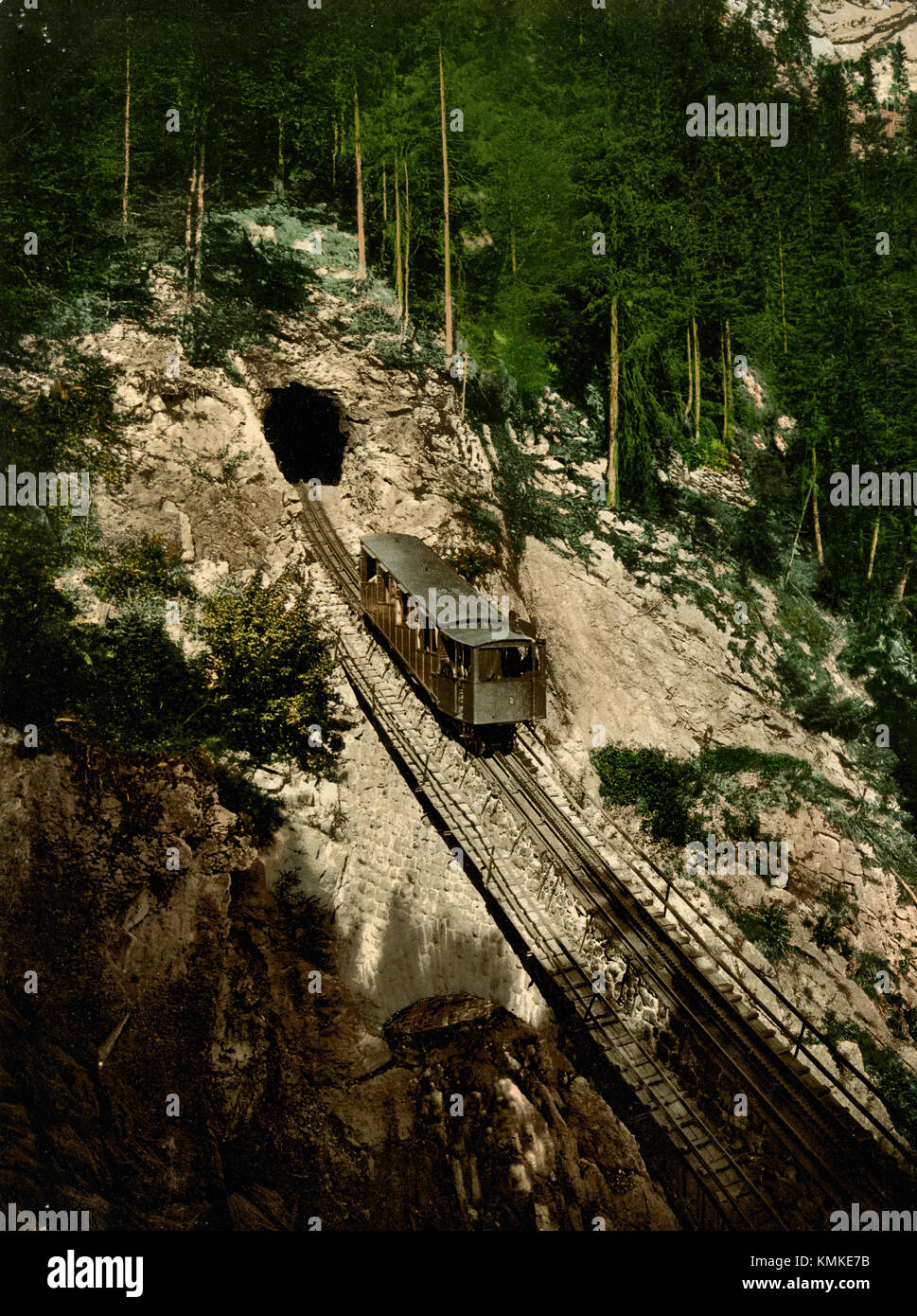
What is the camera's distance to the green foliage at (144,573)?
1590 centimetres

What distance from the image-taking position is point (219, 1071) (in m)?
11.5

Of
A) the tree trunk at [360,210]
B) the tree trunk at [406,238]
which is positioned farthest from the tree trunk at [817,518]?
the tree trunk at [360,210]

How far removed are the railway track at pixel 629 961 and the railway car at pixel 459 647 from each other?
111 cm

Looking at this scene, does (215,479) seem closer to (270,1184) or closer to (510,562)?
(510,562)

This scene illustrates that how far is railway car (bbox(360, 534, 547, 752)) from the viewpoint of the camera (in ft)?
47.3

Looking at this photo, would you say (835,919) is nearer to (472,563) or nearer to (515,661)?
(515,661)

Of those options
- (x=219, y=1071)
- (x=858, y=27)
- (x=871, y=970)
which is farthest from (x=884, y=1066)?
(x=858, y=27)

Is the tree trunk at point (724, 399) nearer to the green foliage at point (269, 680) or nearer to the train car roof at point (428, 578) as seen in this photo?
the train car roof at point (428, 578)

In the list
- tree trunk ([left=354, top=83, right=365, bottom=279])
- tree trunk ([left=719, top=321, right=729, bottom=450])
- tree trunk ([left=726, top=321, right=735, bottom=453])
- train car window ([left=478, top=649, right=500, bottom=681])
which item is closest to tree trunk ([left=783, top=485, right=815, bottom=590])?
tree trunk ([left=726, top=321, right=735, bottom=453])

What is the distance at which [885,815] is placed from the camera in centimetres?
2022

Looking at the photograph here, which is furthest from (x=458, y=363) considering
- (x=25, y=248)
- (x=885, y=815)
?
(x=885, y=815)

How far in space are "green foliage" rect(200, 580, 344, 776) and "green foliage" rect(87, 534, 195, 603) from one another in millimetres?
1108

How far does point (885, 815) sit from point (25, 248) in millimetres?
28802

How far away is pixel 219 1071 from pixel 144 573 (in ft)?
35.8
